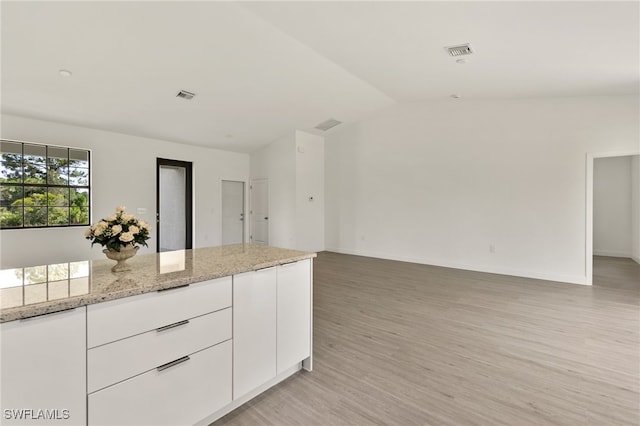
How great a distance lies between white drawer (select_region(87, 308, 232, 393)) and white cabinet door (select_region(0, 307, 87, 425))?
58 mm

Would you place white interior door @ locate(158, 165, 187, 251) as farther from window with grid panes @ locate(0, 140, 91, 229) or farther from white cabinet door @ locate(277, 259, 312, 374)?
white cabinet door @ locate(277, 259, 312, 374)

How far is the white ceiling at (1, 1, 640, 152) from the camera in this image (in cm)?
303

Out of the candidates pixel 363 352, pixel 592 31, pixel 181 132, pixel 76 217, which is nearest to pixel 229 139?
pixel 181 132

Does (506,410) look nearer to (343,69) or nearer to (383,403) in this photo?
(383,403)

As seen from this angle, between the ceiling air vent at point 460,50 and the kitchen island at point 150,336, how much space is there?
10.3ft

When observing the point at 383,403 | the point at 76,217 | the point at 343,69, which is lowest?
the point at 383,403

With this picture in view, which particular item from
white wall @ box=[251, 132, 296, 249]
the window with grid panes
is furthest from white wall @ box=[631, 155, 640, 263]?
the window with grid panes

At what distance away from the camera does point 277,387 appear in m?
2.21

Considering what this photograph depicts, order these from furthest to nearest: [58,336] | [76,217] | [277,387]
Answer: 1. [76,217]
2. [277,387]
3. [58,336]

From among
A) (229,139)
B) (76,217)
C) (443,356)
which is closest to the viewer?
(443,356)

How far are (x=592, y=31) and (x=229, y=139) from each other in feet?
20.7

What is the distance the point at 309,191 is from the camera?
7.96 metres

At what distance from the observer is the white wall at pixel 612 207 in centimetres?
702

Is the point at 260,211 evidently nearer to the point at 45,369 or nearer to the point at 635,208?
the point at 45,369
